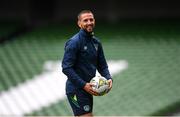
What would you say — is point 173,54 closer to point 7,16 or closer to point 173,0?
point 173,0

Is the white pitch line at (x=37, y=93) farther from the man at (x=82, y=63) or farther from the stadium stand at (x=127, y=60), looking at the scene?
the man at (x=82, y=63)

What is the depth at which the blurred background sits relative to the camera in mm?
12359

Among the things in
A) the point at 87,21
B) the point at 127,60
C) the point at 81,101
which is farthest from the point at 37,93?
the point at 87,21

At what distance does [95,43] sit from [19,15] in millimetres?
13964

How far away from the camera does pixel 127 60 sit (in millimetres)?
14703

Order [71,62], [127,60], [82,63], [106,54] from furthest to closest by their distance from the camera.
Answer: [106,54] < [127,60] < [82,63] < [71,62]

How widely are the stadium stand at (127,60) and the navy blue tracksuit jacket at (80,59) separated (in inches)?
183

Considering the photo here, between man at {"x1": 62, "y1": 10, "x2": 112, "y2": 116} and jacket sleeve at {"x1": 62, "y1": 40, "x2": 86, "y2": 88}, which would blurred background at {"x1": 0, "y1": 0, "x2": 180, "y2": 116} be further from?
jacket sleeve at {"x1": 62, "y1": 40, "x2": 86, "y2": 88}

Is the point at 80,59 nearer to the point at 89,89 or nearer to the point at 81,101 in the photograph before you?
the point at 89,89

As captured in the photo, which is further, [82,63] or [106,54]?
[106,54]

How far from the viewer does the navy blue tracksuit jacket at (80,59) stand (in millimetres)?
6680

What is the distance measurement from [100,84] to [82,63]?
12.2 inches

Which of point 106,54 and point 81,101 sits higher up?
point 81,101

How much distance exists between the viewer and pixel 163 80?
13.1 meters
